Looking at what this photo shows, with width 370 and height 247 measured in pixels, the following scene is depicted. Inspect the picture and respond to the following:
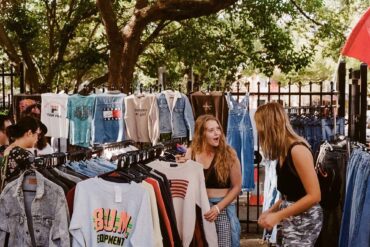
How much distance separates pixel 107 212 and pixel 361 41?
242cm

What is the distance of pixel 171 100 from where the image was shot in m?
7.92

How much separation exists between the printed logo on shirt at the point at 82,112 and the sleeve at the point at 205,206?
373 cm

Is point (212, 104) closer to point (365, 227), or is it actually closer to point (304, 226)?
point (304, 226)

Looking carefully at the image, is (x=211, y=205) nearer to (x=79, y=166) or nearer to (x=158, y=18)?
(x=79, y=166)

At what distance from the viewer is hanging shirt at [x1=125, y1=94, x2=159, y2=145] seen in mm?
7965

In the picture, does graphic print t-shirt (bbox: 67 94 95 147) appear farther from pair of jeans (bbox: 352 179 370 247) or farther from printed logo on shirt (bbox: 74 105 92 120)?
pair of jeans (bbox: 352 179 370 247)

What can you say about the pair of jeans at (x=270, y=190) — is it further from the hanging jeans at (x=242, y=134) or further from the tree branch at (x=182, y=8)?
the tree branch at (x=182, y=8)

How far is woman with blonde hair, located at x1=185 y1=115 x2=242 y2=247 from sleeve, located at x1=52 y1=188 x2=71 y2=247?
4.89 feet

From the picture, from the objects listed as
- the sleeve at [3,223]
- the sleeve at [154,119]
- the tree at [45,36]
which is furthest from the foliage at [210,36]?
the sleeve at [3,223]

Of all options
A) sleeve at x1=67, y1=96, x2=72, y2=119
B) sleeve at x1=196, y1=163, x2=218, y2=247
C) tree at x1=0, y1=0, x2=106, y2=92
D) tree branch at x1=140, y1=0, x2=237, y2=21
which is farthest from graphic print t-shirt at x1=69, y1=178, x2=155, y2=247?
tree at x1=0, y1=0, x2=106, y2=92

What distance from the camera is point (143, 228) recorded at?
13.8ft

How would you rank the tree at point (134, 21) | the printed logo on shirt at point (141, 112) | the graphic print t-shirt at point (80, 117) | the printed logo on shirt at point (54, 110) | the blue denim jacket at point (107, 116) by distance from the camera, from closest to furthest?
1. the printed logo on shirt at point (141, 112)
2. the blue denim jacket at point (107, 116)
3. the graphic print t-shirt at point (80, 117)
4. the printed logo on shirt at point (54, 110)
5. the tree at point (134, 21)

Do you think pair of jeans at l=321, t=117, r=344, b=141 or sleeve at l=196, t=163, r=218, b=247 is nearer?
sleeve at l=196, t=163, r=218, b=247

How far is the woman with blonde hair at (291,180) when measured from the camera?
158 inches
